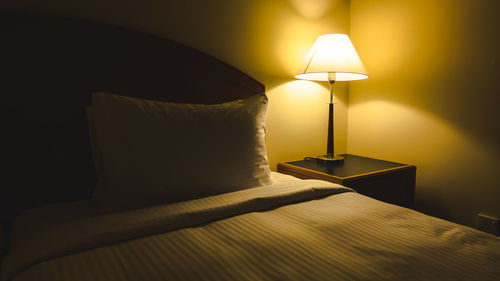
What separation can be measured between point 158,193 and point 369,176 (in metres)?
1.04

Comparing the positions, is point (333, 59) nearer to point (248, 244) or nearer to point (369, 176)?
point (369, 176)

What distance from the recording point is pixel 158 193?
1.00 meters

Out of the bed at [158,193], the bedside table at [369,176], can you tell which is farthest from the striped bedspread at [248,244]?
the bedside table at [369,176]

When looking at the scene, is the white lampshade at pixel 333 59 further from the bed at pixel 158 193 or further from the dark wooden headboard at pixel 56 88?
the dark wooden headboard at pixel 56 88

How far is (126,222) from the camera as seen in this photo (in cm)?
82

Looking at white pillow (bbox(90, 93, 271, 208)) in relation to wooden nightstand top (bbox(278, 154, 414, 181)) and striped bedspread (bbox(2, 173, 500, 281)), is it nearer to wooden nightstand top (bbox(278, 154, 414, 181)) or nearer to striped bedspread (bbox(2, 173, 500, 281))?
striped bedspread (bbox(2, 173, 500, 281))

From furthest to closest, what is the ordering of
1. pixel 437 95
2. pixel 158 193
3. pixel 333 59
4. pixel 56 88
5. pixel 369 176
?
1. pixel 437 95
2. pixel 333 59
3. pixel 369 176
4. pixel 56 88
5. pixel 158 193

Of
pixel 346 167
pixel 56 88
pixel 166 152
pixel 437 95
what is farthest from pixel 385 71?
pixel 56 88

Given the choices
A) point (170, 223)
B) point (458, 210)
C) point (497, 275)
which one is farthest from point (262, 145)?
point (458, 210)

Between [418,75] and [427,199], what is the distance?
74 centimetres

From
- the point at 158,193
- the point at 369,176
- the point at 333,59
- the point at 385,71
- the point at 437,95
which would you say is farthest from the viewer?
the point at 385,71

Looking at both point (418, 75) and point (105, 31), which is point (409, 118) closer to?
point (418, 75)

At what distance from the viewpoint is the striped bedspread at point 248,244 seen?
638 mm

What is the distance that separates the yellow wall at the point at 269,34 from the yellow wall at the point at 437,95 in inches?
9.5
